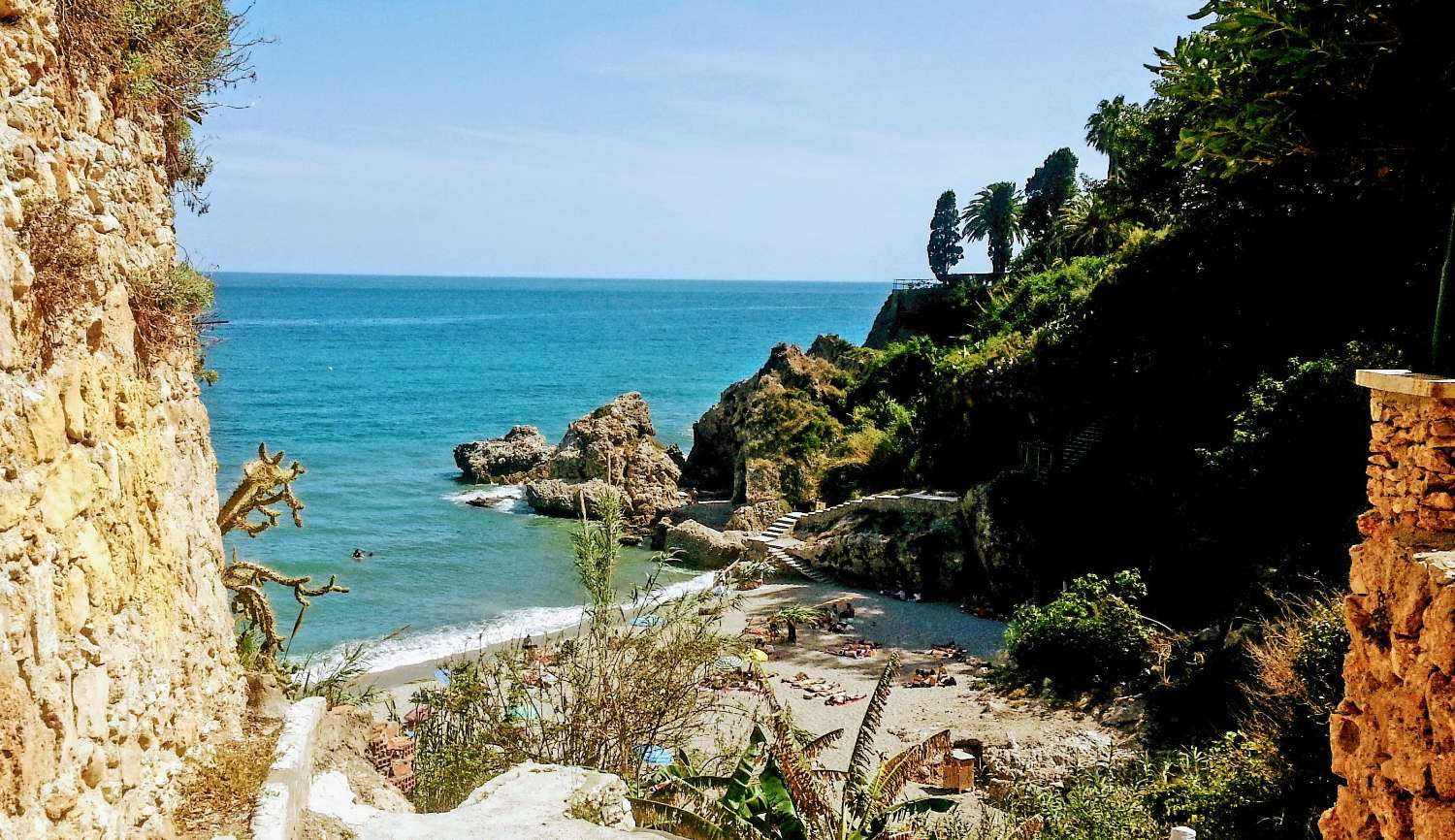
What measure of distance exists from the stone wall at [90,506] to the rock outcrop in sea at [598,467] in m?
28.2

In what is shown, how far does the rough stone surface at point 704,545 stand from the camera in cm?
3066

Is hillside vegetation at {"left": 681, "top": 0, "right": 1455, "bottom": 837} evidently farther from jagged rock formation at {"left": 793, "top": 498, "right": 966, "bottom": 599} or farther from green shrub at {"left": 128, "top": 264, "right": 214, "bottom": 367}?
green shrub at {"left": 128, "top": 264, "right": 214, "bottom": 367}

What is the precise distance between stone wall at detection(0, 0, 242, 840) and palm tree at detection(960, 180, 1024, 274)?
4833cm

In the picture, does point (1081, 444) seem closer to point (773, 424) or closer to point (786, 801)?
point (773, 424)

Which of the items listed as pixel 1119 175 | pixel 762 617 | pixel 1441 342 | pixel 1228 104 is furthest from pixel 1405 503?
pixel 1119 175

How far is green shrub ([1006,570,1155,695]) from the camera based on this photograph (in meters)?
17.6

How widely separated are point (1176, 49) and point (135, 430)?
12002 millimetres

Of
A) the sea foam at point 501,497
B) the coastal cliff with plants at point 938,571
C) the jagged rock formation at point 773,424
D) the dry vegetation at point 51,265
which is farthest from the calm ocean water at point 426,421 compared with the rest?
the jagged rock formation at point 773,424

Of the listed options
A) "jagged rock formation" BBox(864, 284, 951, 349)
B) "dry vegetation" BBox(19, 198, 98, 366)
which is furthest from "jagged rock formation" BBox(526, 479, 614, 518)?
"dry vegetation" BBox(19, 198, 98, 366)

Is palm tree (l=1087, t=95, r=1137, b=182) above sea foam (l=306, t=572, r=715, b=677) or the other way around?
above

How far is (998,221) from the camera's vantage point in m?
52.1

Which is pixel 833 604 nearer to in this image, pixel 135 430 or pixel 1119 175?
pixel 1119 175

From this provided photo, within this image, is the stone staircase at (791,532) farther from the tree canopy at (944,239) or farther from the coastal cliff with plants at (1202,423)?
the tree canopy at (944,239)

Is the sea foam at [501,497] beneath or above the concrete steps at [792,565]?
beneath
